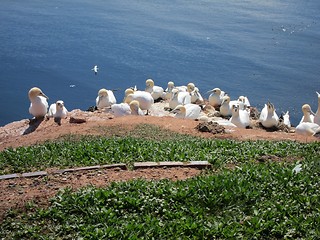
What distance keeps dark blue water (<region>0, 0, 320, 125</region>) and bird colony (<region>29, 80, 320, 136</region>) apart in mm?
3870

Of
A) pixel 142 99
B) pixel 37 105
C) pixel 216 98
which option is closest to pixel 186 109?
pixel 142 99

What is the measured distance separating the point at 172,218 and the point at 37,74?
2066 centimetres

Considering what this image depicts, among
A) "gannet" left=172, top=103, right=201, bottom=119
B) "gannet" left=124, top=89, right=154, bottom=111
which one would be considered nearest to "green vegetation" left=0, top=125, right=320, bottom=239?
"gannet" left=172, top=103, right=201, bottom=119

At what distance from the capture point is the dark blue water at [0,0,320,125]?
84.4 ft

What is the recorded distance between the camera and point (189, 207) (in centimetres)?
747

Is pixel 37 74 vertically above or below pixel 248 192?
below

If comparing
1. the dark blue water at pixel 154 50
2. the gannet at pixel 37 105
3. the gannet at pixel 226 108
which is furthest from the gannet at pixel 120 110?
the dark blue water at pixel 154 50

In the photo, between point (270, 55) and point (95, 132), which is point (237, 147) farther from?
point (270, 55)

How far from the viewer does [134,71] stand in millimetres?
28281

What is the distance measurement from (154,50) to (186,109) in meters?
14.0

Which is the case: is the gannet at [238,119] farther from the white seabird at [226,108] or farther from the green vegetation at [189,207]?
the green vegetation at [189,207]

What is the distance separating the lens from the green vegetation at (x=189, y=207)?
690 cm

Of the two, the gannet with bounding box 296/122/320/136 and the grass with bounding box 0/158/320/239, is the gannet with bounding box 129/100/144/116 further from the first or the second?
the grass with bounding box 0/158/320/239

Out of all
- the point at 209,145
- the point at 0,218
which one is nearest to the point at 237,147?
the point at 209,145
